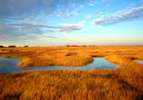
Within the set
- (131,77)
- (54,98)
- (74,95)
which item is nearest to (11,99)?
(54,98)

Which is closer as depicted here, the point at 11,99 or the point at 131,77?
the point at 11,99

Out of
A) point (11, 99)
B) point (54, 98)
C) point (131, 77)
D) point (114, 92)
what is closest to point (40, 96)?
point (54, 98)

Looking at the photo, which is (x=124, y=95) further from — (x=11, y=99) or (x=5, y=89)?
(x=5, y=89)

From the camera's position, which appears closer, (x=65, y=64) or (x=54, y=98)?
(x=54, y=98)

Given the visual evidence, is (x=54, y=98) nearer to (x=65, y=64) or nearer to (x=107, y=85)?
(x=107, y=85)

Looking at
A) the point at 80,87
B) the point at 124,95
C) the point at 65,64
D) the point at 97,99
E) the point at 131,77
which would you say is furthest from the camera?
the point at 65,64

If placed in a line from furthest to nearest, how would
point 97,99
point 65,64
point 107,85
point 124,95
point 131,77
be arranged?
point 65,64, point 131,77, point 107,85, point 124,95, point 97,99

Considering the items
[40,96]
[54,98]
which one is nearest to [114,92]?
[54,98]

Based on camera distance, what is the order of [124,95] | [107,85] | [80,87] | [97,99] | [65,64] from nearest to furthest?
[97,99] → [124,95] → [80,87] → [107,85] → [65,64]

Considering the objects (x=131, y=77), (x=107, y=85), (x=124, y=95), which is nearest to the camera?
(x=124, y=95)

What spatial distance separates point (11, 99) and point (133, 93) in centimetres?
604

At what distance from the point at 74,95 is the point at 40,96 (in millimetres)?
1615

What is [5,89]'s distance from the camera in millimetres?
10781

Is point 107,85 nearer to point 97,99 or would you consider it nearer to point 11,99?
point 97,99
